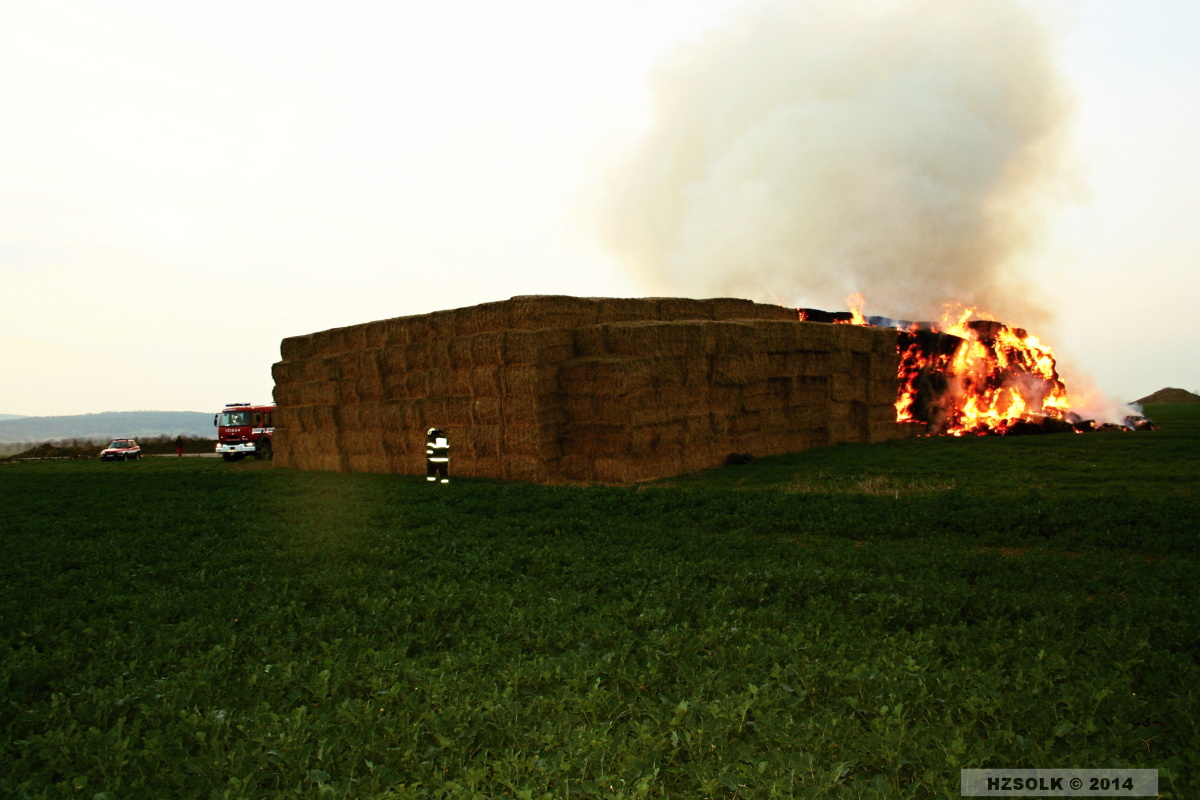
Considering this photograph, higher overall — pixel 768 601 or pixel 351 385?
pixel 351 385

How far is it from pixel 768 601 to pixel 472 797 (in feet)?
18.7

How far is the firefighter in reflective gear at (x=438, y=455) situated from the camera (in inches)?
1034

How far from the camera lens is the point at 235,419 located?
48594 mm

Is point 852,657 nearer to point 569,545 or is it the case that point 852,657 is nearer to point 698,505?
point 569,545

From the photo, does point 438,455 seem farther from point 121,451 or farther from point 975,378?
point 121,451

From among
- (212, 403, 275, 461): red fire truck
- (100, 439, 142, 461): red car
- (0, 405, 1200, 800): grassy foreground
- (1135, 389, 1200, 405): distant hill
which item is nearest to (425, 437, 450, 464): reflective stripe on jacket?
(0, 405, 1200, 800): grassy foreground

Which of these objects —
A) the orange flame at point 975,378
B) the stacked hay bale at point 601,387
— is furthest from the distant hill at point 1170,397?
the stacked hay bale at point 601,387

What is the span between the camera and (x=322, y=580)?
11.6m

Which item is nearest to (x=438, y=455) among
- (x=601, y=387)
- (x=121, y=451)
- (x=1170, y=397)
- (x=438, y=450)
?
(x=438, y=450)

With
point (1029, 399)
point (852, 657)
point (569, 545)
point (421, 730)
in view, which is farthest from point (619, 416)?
point (1029, 399)

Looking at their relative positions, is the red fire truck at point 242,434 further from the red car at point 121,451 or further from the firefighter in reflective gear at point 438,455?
the firefighter in reflective gear at point 438,455

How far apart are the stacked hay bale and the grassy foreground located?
28.6 feet

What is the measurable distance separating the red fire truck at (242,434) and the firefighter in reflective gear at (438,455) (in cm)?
2357

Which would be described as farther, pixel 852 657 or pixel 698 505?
pixel 698 505
